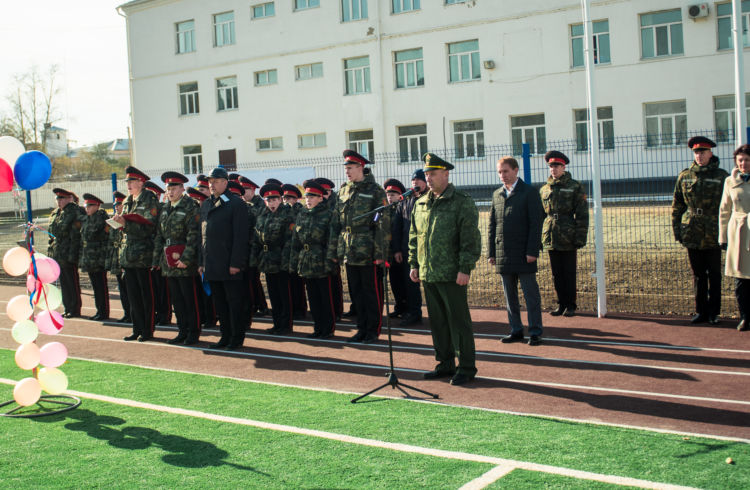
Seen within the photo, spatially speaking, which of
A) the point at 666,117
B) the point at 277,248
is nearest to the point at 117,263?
the point at 277,248

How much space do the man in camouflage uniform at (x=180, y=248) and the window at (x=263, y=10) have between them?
1053 inches

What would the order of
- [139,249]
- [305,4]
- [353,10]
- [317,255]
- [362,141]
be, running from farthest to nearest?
[305,4], [362,141], [353,10], [139,249], [317,255]

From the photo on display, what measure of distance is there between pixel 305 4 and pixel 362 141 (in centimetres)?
710

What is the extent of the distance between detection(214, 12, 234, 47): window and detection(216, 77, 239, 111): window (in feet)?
6.08

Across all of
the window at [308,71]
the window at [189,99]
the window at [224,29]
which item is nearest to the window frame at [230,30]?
the window at [224,29]

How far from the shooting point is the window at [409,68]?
100 feet

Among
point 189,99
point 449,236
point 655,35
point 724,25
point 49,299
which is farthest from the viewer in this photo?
point 189,99

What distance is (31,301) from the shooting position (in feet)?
21.6

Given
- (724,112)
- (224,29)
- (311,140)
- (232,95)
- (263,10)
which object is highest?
(263,10)

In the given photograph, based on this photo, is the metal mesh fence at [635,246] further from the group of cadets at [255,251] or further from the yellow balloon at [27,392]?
the yellow balloon at [27,392]

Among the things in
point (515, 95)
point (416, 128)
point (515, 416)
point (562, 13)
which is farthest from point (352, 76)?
point (515, 416)

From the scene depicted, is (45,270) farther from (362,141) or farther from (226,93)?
(226,93)

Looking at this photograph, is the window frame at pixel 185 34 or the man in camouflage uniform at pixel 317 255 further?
the window frame at pixel 185 34

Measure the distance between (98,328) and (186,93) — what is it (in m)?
28.3
